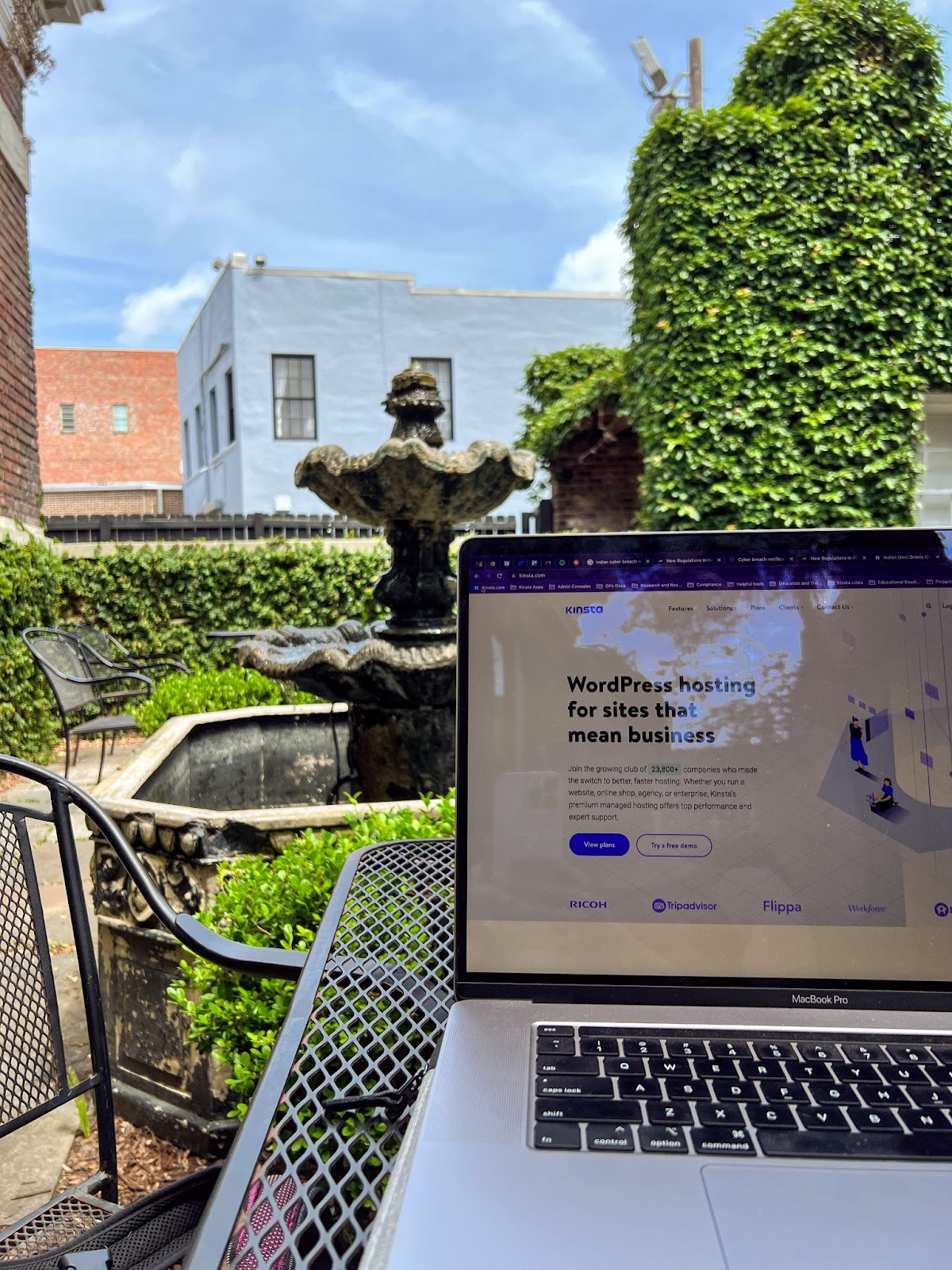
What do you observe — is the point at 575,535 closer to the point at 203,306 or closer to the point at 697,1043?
the point at 697,1043

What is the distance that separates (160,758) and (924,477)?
9118 millimetres

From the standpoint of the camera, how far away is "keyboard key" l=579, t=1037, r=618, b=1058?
0.91m

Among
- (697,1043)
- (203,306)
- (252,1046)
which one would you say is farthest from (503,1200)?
(203,306)

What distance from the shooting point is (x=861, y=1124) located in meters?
0.79

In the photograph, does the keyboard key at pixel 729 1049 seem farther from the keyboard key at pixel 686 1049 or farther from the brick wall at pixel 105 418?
the brick wall at pixel 105 418

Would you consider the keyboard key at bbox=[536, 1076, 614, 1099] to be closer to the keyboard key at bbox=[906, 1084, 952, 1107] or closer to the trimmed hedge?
the keyboard key at bbox=[906, 1084, 952, 1107]

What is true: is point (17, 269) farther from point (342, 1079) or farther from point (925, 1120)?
point (925, 1120)

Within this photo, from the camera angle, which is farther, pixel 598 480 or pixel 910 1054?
pixel 598 480

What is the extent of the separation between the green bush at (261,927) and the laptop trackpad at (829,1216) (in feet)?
4.48

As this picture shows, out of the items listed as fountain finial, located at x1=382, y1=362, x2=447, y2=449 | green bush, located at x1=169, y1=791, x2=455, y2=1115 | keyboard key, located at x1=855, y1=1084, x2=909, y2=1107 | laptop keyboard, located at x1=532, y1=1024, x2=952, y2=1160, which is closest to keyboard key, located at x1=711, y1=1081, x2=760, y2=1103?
laptop keyboard, located at x1=532, y1=1024, x2=952, y2=1160

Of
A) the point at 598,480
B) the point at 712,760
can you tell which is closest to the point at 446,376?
the point at 598,480

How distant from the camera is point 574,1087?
85 cm

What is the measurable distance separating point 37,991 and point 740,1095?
4.00 feet

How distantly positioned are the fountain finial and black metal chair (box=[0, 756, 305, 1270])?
3.68 metres
